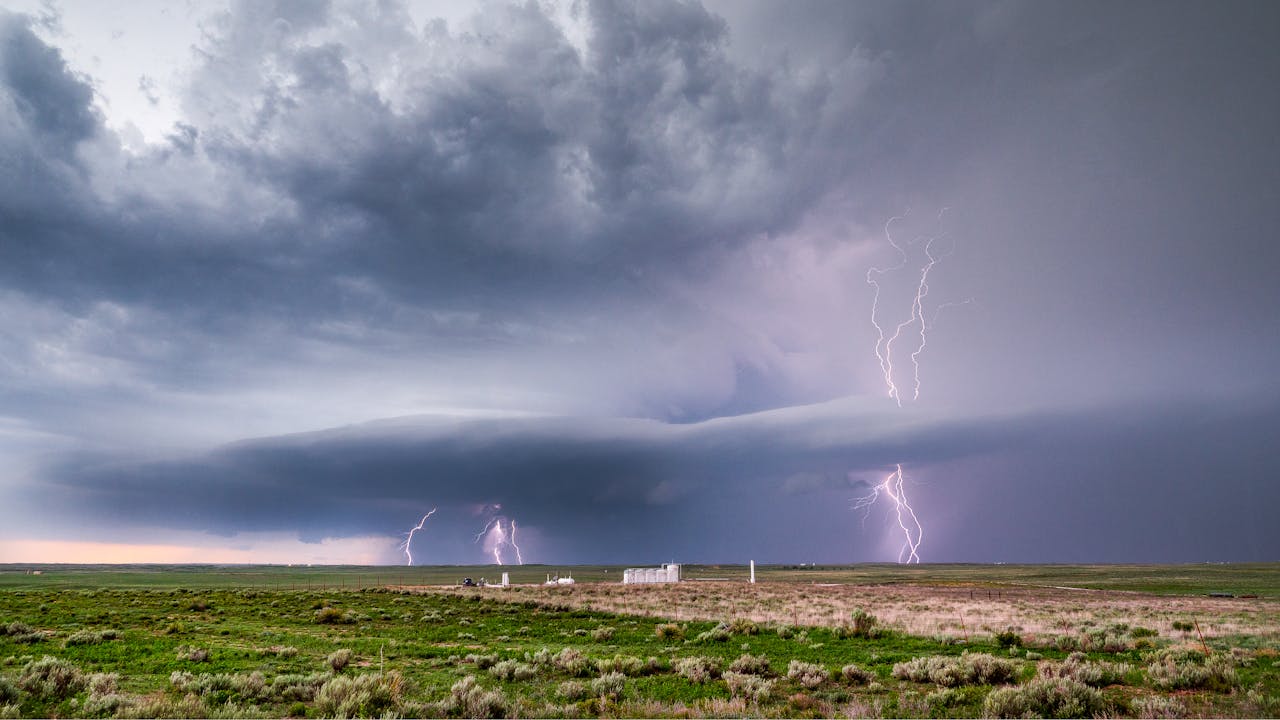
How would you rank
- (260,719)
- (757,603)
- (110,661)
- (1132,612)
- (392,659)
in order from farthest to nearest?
(757,603) → (1132,612) → (392,659) → (110,661) → (260,719)

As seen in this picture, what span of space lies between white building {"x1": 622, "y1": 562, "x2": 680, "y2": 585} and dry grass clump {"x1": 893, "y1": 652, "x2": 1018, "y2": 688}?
65.4m

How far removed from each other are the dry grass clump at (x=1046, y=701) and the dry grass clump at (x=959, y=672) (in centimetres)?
278

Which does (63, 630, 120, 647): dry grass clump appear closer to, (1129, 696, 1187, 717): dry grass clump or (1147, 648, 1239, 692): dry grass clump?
(1129, 696, 1187, 717): dry grass clump

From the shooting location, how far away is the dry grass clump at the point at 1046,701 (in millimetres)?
12469

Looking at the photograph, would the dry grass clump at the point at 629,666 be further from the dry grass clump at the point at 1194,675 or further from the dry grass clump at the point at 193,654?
the dry grass clump at the point at 193,654

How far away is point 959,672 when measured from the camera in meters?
16.2

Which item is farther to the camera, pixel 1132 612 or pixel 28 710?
pixel 1132 612

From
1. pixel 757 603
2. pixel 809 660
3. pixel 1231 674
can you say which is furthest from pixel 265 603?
pixel 1231 674

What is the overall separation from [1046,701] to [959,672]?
3.60 metres

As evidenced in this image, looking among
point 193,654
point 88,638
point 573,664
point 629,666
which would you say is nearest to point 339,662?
point 193,654

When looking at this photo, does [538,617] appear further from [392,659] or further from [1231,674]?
[1231,674]

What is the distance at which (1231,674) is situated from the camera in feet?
51.0

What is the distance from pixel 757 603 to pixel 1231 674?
1337 inches

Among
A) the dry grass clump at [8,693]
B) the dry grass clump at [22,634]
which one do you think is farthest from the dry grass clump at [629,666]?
the dry grass clump at [22,634]
